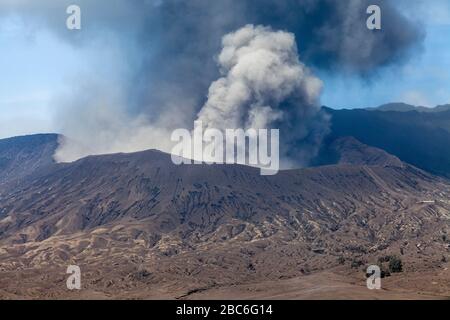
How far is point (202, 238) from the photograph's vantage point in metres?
171

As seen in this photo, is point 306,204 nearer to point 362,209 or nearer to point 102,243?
point 362,209

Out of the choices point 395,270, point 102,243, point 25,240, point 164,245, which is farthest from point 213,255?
point 25,240

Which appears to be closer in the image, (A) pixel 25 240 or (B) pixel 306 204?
(A) pixel 25 240

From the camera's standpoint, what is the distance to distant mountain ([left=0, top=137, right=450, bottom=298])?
133 metres

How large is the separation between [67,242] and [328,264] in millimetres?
63444

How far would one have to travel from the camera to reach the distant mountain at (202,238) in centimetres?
13275

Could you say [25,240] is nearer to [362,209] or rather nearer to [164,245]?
[164,245]

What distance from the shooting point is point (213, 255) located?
5915 inches

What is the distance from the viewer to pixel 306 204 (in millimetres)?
193375

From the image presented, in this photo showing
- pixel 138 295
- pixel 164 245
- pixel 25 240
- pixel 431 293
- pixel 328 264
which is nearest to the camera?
pixel 431 293

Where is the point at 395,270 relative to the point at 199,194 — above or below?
below
